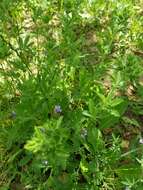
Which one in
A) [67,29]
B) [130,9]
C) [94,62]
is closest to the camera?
[67,29]

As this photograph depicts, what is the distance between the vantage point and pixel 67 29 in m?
2.76

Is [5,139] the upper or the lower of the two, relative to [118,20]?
lower

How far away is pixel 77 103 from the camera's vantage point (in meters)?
2.93

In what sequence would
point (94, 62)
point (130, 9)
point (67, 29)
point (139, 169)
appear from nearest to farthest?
point (139, 169)
point (67, 29)
point (94, 62)
point (130, 9)

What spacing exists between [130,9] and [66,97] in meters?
1.27

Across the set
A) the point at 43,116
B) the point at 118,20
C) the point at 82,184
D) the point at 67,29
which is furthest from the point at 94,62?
the point at 82,184

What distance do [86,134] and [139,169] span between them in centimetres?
37

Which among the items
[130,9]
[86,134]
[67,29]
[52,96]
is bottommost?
[86,134]

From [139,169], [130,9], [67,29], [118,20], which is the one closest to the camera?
[139,169]

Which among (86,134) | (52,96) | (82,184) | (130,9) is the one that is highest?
(130,9)

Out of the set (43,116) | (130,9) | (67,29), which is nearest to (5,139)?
(43,116)

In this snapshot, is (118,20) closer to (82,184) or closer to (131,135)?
(131,135)

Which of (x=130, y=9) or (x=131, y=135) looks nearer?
(x=131, y=135)

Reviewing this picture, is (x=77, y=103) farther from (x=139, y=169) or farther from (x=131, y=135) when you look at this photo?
(x=139, y=169)
